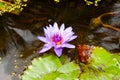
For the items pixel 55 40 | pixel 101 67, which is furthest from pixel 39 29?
pixel 101 67

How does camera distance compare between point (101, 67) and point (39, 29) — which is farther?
point (39, 29)

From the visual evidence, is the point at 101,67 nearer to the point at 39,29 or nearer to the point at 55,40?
the point at 55,40

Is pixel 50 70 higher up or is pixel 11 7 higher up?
pixel 11 7

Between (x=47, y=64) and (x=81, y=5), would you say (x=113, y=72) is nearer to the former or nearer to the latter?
(x=47, y=64)

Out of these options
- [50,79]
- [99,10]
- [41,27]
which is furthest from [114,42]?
[50,79]

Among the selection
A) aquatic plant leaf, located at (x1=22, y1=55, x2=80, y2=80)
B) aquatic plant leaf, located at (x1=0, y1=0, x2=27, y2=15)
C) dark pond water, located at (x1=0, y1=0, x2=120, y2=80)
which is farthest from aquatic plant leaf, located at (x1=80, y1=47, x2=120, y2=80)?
aquatic plant leaf, located at (x1=0, y1=0, x2=27, y2=15)

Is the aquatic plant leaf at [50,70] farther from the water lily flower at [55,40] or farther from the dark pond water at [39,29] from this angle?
the dark pond water at [39,29]
